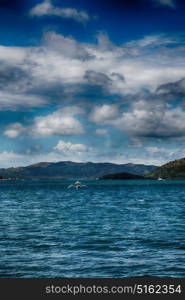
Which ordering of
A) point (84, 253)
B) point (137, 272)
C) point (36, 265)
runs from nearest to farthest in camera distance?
1. point (137, 272)
2. point (36, 265)
3. point (84, 253)

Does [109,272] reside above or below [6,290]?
below

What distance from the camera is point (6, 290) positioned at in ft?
60.9

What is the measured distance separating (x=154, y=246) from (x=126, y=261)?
26.0ft

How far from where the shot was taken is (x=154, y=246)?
4044cm

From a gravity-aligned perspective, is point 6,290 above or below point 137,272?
above

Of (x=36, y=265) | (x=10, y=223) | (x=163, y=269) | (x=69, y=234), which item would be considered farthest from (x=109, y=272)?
(x=10, y=223)

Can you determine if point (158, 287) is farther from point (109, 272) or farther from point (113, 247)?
point (113, 247)

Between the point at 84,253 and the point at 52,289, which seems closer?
the point at 52,289

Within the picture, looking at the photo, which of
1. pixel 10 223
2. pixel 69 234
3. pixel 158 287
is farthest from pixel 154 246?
pixel 10 223

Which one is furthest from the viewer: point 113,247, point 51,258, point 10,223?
point 10,223

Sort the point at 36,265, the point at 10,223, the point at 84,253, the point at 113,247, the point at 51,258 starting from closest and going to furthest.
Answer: the point at 36,265 → the point at 51,258 → the point at 84,253 → the point at 113,247 → the point at 10,223

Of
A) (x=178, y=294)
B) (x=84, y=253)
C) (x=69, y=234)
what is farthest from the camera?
(x=69, y=234)

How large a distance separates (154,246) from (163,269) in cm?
999

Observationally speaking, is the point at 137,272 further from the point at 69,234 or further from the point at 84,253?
the point at 69,234
